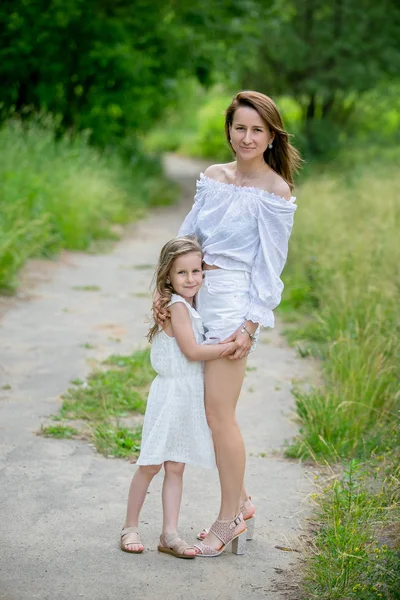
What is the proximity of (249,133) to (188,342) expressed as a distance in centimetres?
92

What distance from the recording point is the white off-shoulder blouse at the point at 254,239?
369cm

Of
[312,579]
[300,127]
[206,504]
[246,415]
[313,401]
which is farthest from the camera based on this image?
[300,127]

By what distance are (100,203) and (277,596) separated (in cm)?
997

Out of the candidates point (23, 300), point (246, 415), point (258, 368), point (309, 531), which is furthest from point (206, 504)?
point (23, 300)

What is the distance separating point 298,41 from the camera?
1944cm

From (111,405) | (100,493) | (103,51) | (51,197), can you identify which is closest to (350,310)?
(111,405)

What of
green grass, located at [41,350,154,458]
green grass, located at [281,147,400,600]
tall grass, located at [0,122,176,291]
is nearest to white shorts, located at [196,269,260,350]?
green grass, located at [281,147,400,600]

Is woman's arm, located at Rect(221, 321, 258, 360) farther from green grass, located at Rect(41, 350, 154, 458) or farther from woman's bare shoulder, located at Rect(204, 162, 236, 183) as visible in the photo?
green grass, located at Rect(41, 350, 154, 458)

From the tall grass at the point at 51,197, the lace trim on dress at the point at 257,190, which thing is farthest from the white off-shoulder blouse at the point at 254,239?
the tall grass at the point at 51,197

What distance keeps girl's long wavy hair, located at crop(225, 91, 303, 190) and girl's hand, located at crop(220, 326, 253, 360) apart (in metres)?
0.70

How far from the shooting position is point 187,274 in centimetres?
373

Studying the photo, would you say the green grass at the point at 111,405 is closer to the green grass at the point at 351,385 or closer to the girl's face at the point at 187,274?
the green grass at the point at 351,385

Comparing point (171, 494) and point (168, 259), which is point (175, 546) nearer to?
point (171, 494)

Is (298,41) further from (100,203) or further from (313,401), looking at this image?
(313,401)
